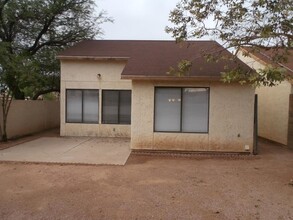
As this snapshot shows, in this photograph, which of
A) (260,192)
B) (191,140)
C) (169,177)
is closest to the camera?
(260,192)

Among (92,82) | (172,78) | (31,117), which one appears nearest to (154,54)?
(172,78)

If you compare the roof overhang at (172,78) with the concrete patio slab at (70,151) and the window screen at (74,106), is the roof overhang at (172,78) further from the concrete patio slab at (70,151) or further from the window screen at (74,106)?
the window screen at (74,106)

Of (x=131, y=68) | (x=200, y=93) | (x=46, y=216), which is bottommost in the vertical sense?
(x=46, y=216)

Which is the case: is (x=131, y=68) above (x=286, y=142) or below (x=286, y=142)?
above

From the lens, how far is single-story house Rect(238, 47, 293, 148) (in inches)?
545

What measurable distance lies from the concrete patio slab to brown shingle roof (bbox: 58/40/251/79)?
2907mm

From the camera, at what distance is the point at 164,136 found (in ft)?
38.6

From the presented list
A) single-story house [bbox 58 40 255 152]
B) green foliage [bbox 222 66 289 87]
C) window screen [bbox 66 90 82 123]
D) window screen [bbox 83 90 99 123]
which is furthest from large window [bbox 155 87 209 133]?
window screen [bbox 66 90 82 123]

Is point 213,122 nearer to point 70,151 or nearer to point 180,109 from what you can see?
point 180,109

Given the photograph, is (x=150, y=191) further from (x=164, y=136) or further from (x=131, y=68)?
(x=131, y=68)

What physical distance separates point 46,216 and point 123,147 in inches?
297

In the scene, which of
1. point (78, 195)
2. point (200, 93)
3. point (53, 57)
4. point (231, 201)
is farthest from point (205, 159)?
point (53, 57)

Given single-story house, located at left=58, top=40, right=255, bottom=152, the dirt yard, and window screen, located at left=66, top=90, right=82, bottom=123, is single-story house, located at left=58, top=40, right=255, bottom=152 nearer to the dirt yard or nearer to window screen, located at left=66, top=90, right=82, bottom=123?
the dirt yard

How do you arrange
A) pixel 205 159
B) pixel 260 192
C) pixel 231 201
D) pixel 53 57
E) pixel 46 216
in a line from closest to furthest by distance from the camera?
pixel 46 216 → pixel 231 201 → pixel 260 192 → pixel 205 159 → pixel 53 57
